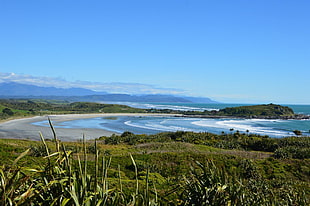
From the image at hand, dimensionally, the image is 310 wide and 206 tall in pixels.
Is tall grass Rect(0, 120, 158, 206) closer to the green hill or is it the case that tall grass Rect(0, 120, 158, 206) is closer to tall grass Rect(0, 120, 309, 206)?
tall grass Rect(0, 120, 309, 206)

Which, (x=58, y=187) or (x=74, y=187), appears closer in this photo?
(x=74, y=187)

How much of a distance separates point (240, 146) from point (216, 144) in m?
2.99

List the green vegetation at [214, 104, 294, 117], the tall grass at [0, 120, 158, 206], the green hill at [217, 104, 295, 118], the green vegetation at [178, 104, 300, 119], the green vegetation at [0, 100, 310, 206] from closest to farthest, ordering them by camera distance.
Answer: the tall grass at [0, 120, 158, 206], the green vegetation at [0, 100, 310, 206], the green vegetation at [178, 104, 300, 119], the green hill at [217, 104, 295, 118], the green vegetation at [214, 104, 294, 117]

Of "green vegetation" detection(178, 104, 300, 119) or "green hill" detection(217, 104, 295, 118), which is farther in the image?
"green hill" detection(217, 104, 295, 118)

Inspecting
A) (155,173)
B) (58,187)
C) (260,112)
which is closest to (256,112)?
(260,112)

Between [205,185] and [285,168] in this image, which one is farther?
[285,168]

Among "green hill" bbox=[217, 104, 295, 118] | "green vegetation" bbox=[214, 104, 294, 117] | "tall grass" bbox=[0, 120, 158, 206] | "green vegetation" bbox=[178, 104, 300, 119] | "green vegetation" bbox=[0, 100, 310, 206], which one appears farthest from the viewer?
"green vegetation" bbox=[214, 104, 294, 117]

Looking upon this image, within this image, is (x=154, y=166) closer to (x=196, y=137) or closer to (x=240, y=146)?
(x=240, y=146)

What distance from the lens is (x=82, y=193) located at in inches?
152

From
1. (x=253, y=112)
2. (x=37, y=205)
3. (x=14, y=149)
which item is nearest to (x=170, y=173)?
(x=14, y=149)

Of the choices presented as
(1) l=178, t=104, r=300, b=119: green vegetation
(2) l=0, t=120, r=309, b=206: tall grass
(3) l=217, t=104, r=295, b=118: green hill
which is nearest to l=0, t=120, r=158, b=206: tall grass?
(2) l=0, t=120, r=309, b=206: tall grass

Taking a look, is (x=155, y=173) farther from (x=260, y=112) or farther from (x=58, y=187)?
(x=260, y=112)

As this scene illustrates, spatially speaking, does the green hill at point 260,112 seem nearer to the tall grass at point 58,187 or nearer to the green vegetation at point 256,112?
the green vegetation at point 256,112

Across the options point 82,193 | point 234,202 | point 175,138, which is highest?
point 82,193
